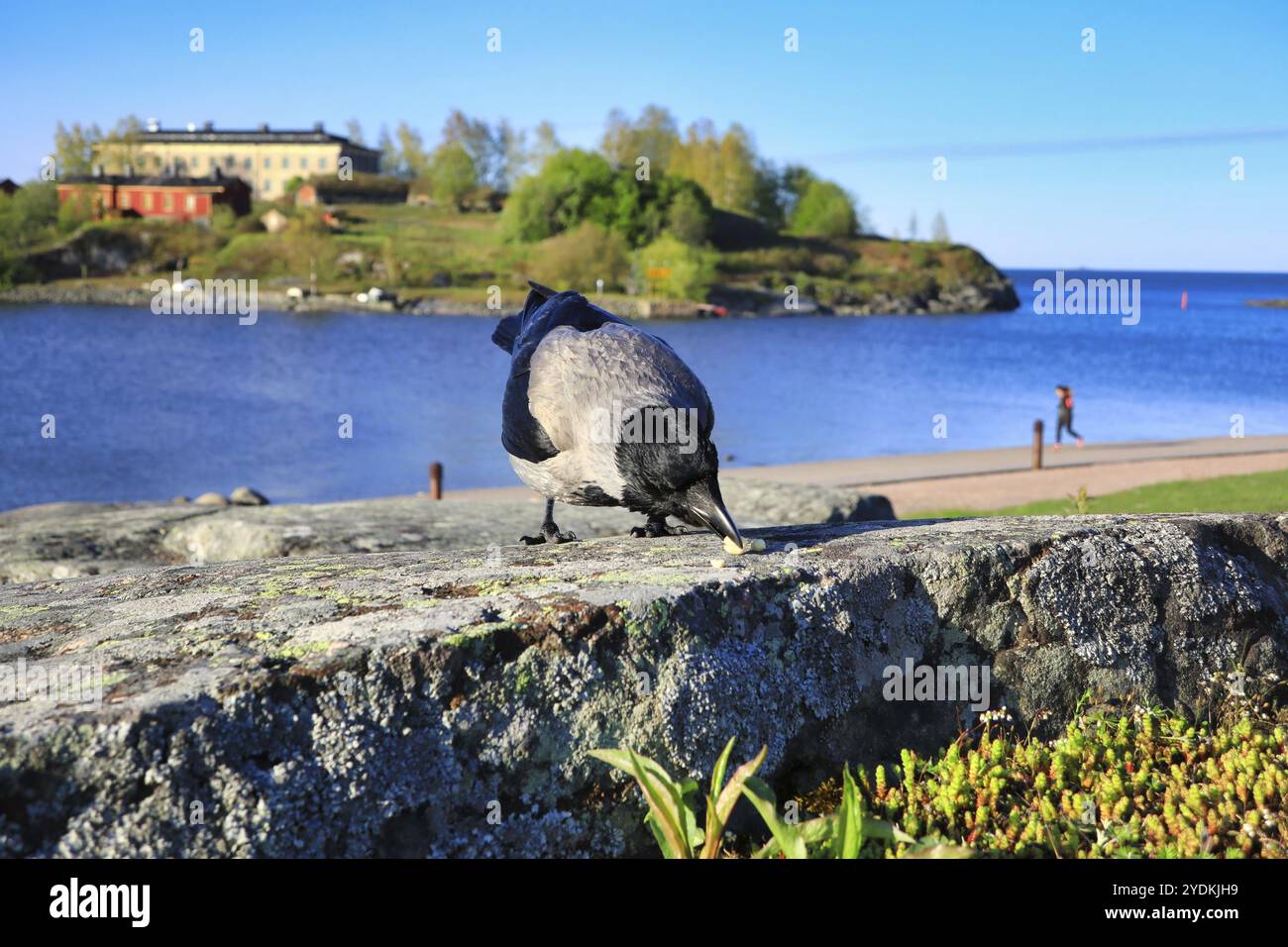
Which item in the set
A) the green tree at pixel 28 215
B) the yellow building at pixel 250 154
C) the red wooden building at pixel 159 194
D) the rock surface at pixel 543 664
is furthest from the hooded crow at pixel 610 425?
the yellow building at pixel 250 154

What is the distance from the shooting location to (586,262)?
Result: 114 m

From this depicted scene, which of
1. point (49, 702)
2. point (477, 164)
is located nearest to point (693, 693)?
point (49, 702)

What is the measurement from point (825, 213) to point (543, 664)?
519ft

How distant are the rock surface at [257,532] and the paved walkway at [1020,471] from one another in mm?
7725

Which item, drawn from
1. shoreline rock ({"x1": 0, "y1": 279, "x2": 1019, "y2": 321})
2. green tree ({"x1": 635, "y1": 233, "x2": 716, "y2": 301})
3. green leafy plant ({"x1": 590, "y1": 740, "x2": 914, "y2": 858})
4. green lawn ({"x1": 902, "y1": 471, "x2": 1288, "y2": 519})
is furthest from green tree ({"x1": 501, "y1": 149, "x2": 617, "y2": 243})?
green leafy plant ({"x1": 590, "y1": 740, "x2": 914, "y2": 858})

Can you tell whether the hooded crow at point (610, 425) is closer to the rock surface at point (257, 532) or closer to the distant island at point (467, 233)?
the rock surface at point (257, 532)

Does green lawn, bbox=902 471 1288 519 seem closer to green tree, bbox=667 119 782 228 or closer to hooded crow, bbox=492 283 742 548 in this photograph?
hooded crow, bbox=492 283 742 548

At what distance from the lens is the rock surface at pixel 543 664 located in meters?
2.72

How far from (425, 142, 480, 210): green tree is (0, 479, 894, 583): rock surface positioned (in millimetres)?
147893

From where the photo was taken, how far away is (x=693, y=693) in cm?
333

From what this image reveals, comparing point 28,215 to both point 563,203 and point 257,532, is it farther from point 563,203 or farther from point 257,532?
point 257,532
